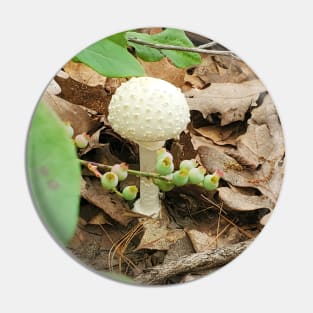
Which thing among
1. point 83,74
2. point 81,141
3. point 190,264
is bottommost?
point 190,264

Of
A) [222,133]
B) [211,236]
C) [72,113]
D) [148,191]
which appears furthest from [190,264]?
[72,113]

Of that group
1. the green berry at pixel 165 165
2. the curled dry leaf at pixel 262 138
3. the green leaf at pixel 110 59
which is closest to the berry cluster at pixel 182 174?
the green berry at pixel 165 165

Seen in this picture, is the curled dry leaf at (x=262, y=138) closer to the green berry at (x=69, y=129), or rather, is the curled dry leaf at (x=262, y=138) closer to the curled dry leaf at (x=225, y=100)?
the curled dry leaf at (x=225, y=100)

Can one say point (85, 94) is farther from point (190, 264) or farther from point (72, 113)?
point (190, 264)

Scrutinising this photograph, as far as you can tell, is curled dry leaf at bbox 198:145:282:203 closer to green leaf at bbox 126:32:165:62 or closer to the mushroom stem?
the mushroom stem

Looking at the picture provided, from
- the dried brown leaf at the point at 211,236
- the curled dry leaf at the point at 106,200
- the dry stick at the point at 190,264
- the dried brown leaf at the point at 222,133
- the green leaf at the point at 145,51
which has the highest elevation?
the green leaf at the point at 145,51

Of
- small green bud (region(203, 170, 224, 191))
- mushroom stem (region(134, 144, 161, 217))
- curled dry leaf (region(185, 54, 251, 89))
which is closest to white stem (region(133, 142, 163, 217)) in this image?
mushroom stem (region(134, 144, 161, 217))
